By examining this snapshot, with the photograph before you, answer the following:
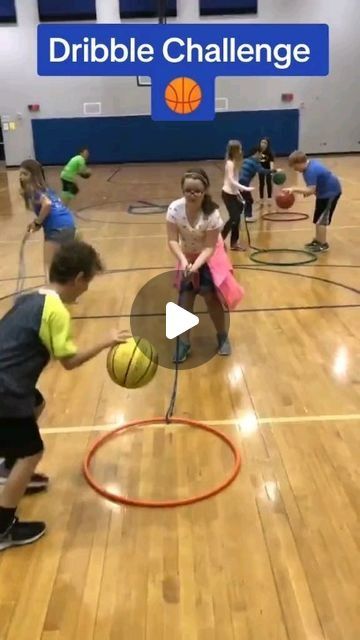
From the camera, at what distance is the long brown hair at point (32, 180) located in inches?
195

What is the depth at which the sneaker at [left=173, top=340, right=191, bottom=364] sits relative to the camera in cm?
418

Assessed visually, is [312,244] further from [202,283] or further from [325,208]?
[202,283]

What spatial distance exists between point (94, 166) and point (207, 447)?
51.7 ft

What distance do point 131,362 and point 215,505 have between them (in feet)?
2.42

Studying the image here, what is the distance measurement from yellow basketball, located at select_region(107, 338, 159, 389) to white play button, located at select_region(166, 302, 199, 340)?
54.1 inches

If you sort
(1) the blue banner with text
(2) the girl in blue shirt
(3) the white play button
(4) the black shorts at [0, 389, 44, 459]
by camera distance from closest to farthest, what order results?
(4) the black shorts at [0, 389, 44, 459]
(1) the blue banner with text
(3) the white play button
(2) the girl in blue shirt

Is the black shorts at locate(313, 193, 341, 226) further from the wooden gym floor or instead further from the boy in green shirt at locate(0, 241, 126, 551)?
the boy in green shirt at locate(0, 241, 126, 551)

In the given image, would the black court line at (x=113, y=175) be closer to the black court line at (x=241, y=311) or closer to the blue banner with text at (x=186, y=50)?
the black court line at (x=241, y=311)

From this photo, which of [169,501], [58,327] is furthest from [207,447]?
[58,327]

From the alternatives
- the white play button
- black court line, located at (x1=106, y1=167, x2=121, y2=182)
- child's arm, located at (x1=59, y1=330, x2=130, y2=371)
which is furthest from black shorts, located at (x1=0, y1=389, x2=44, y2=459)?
black court line, located at (x1=106, y1=167, x2=121, y2=182)

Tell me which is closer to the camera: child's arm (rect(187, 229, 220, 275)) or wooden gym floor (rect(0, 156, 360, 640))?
wooden gym floor (rect(0, 156, 360, 640))

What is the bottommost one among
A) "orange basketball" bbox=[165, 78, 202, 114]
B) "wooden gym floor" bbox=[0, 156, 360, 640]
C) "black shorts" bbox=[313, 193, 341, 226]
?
"wooden gym floor" bbox=[0, 156, 360, 640]

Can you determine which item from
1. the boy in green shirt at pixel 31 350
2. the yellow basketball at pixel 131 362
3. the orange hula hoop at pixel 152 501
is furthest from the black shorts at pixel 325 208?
the boy in green shirt at pixel 31 350

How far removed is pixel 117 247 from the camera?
25.2 feet
